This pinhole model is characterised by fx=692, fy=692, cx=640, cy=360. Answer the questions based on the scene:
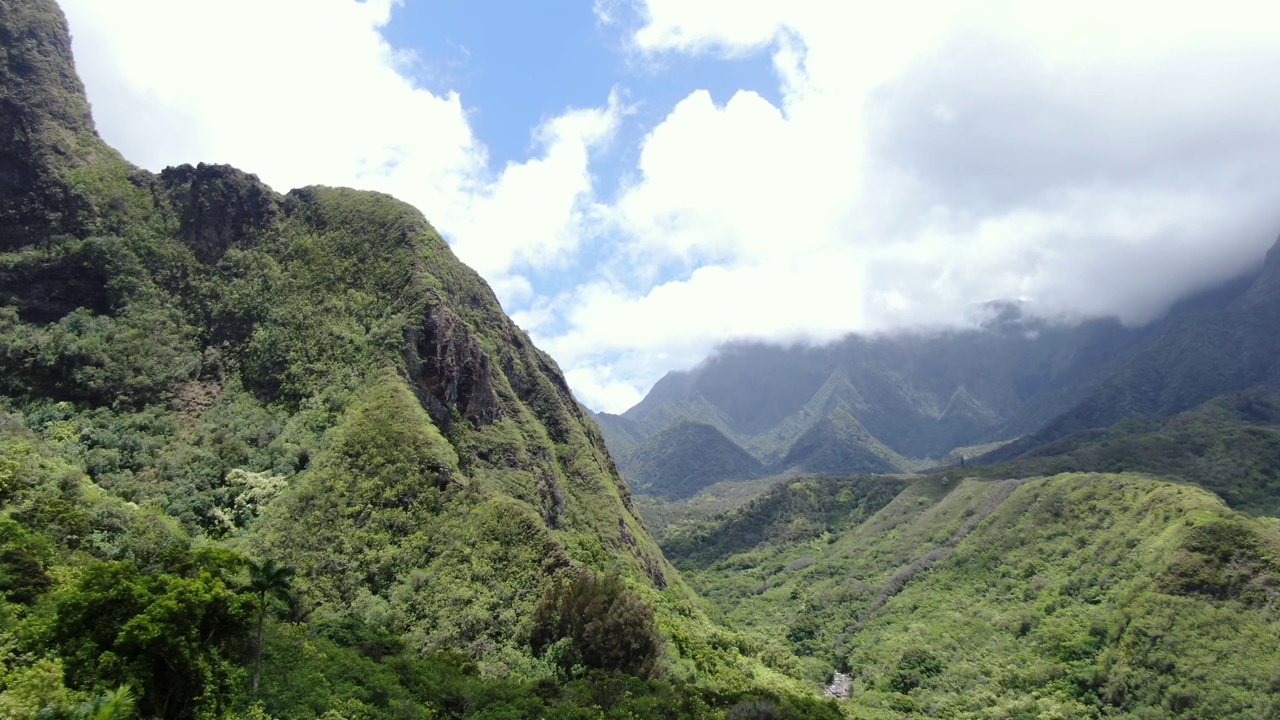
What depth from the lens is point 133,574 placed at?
43781 millimetres

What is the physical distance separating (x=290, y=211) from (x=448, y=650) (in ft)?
344

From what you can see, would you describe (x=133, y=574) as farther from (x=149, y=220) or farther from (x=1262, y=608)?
(x=1262, y=608)

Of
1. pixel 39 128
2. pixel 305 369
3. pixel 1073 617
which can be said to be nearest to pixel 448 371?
pixel 305 369

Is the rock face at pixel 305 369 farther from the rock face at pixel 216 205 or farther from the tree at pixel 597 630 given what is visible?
the tree at pixel 597 630

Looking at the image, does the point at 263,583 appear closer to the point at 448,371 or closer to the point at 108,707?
the point at 108,707

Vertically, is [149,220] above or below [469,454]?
above

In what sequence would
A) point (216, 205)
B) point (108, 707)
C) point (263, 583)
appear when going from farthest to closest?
point (216, 205) → point (263, 583) → point (108, 707)

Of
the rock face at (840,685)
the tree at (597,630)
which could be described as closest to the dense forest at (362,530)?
the tree at (597,630)

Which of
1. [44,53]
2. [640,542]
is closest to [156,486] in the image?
[640,542]

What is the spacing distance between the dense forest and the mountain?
37cm

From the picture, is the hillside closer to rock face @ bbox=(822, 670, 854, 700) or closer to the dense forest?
the dense forest

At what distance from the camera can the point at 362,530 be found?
79.6 metres

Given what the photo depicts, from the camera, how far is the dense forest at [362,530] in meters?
49.7

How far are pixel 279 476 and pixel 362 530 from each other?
1705cm
